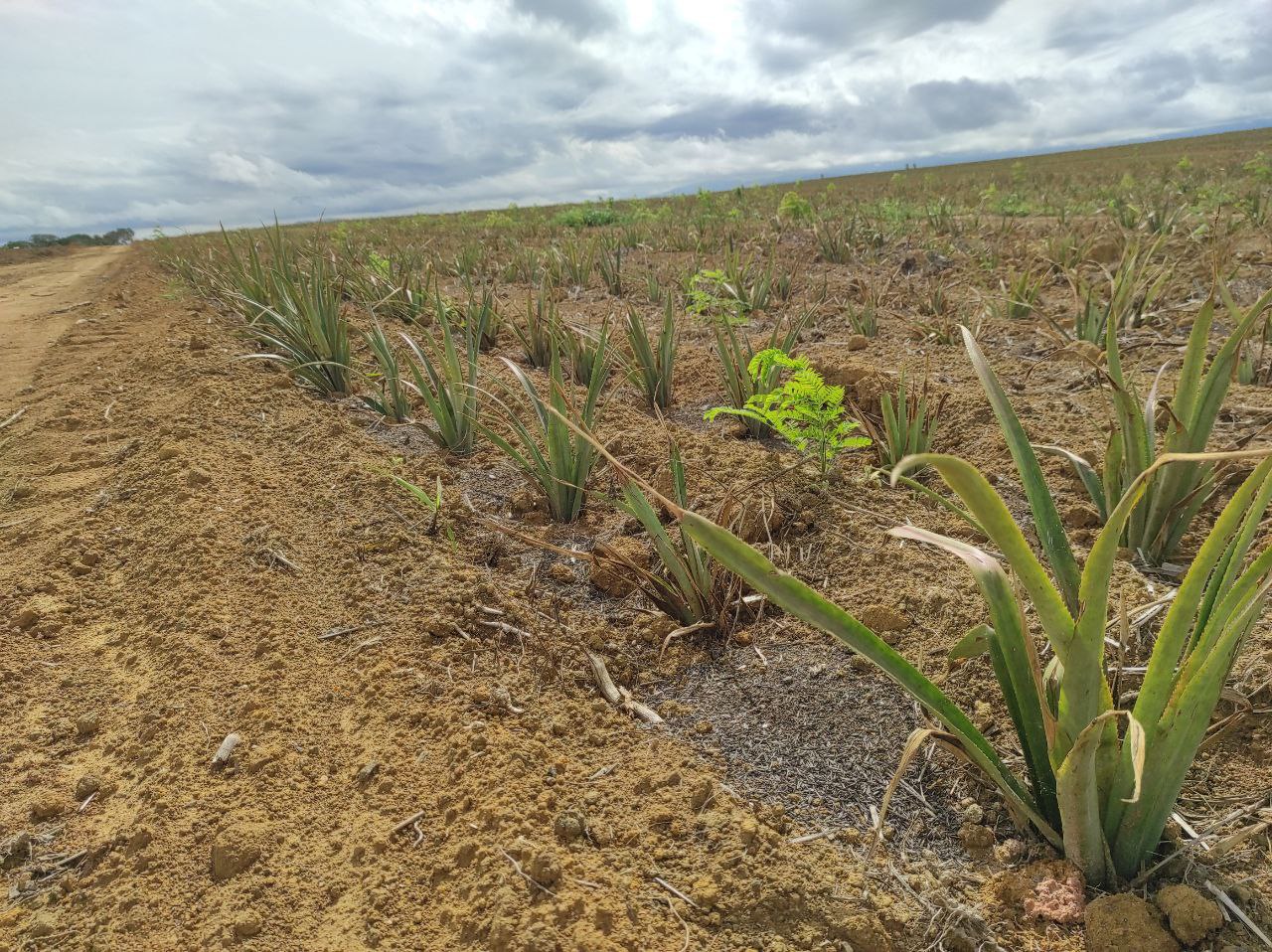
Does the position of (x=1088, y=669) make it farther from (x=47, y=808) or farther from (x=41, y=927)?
(x=47, y=808)

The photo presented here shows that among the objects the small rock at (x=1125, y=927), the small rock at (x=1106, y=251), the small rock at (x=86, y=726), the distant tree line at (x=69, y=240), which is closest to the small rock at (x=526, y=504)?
the small rock at (x=86, y=726)

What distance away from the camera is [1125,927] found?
106cm

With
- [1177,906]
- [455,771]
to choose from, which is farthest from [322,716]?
[1177,906]

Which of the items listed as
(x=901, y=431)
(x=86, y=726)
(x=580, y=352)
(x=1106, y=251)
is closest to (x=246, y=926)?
(x=86, y=726)

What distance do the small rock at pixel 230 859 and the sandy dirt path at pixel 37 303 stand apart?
166 inches

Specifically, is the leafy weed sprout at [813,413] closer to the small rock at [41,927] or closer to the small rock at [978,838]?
the small rock at [978,838]

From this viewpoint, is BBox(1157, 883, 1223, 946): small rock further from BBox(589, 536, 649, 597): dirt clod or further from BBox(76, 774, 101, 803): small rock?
BBox(76, 774, 101, 803): small rock

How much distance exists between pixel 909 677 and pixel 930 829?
1.33 feet

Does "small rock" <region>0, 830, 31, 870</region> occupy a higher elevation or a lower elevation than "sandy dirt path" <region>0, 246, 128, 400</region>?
lower

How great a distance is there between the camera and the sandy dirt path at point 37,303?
196 inches

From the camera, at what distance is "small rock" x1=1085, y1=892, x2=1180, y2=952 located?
105 cm

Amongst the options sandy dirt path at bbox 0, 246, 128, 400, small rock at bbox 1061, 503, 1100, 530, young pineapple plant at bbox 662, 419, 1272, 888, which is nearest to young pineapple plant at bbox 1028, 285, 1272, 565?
small rock at bbox 1061, 503, 1100, 530

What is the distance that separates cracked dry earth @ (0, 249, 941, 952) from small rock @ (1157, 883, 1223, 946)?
0.37 m

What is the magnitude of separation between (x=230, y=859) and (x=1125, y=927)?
1500 mm
